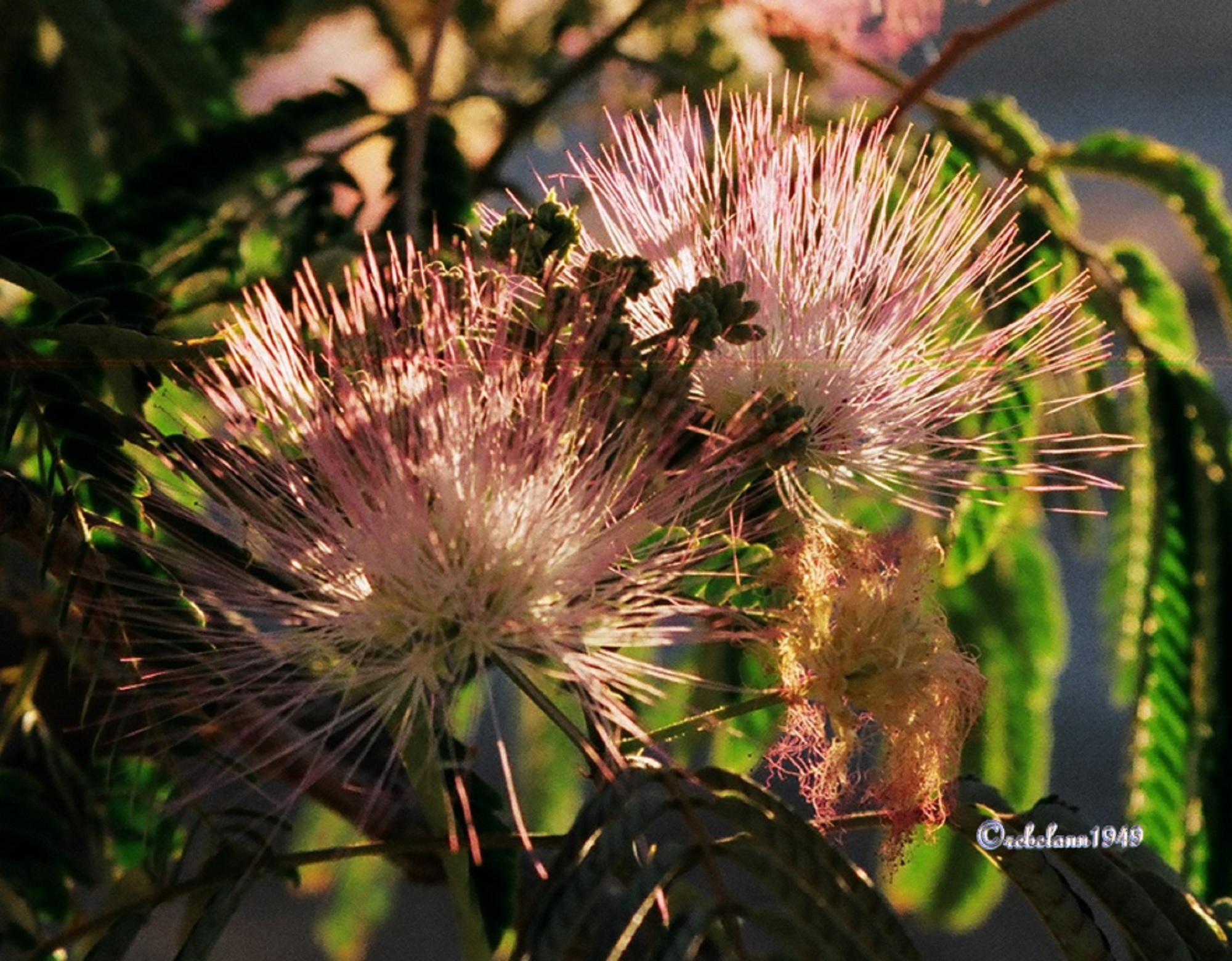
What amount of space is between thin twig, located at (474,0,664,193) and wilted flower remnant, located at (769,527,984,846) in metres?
0.64

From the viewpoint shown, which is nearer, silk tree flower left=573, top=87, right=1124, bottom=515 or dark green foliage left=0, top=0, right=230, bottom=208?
silk tree flower left=573, top=87, right=1124, bottom=515

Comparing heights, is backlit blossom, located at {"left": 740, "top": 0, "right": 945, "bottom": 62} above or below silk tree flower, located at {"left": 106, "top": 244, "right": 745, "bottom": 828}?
above

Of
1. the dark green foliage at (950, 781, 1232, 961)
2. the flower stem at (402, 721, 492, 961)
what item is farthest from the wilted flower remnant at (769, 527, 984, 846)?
the flower stem at (402, 721, 492, 961)

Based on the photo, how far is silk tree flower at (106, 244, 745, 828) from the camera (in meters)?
0.56

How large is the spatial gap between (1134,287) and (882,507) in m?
0.23

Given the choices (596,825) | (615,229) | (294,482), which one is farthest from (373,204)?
(596,825)

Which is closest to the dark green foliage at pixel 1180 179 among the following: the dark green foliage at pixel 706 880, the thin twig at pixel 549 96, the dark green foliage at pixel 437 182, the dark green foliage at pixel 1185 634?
the dark green foliage at pixel 1185 634

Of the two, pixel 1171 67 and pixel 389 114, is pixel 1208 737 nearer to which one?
pixel 389 114

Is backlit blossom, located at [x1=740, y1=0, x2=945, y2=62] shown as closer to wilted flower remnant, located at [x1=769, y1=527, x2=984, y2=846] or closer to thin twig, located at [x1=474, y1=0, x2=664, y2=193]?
thin twig, located at [x1=474, y1=0, x2=664, y2=193]

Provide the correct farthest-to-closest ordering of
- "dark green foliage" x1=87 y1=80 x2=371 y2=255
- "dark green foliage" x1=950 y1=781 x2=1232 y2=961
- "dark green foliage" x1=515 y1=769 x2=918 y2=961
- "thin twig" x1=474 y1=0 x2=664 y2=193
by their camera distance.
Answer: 1. "thin twig" x1=474 y1=0 x2=664 y2=193
2. "dark green foliage" x1=87 y1=80 x2=371 y2=255
3. "dark green foliage" x1=950 y1=781 x2=1232 y2=961
4. "dark green foliage" x1=515 y1=769 x2=918 y2=961

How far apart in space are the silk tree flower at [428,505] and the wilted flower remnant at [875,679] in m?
0.05

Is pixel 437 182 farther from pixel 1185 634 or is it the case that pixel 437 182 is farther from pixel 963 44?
pixel 1185 634

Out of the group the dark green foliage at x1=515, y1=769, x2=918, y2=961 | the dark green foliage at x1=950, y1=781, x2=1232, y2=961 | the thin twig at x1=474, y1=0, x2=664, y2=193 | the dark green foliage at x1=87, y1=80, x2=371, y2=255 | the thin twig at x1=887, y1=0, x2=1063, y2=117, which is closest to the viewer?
the dark green foliage at x1=515, y1=769, x2=918, y2=961

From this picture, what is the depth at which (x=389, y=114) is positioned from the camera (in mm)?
1057
